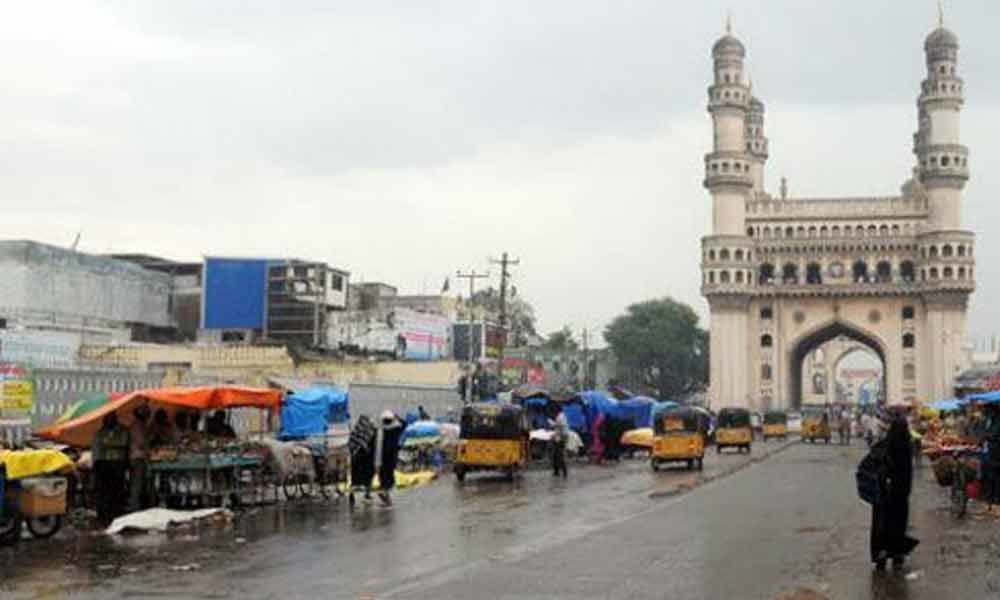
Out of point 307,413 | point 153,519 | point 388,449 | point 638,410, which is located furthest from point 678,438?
point 153,519

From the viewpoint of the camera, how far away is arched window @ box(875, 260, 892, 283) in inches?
3600

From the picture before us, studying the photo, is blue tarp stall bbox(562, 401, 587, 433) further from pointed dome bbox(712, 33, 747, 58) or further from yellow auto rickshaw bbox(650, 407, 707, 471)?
pointed dome bbox(712, 33, 747, 58)

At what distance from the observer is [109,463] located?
702 inches

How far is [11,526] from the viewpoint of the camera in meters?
15.2

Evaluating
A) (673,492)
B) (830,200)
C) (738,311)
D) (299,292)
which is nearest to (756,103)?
(830,200)

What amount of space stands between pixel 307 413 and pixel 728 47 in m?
72.7

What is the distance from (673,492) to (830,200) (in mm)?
73661

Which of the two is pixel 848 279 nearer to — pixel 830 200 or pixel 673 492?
pixel 830 200

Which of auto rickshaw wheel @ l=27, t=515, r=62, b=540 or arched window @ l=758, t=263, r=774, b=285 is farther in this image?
arched window @ l=758, t=263, r=774, b=285

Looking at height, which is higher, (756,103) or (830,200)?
(756,103)

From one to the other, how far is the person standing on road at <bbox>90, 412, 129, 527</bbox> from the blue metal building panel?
155 ft

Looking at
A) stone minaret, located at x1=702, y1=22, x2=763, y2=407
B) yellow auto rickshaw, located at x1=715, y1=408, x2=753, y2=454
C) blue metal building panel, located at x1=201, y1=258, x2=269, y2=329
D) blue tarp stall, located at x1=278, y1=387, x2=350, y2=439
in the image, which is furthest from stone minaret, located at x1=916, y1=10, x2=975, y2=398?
blue tarp stall, located at x1=278, y1=387, x2=350, y2=439

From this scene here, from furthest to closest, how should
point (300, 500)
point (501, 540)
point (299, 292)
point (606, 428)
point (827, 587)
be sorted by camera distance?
point (299, 292)
point (606, 428)
point (300, 500)
point (501, 540)
point (827, 587)

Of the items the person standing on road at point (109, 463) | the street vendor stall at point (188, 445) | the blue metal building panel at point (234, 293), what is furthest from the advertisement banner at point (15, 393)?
the blue metal building panel at point (234, 293)
